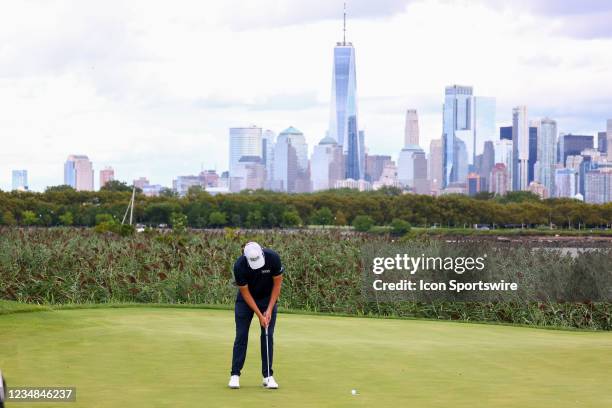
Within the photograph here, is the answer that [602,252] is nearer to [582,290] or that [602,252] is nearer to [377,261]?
[582,290]

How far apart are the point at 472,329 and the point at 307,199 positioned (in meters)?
123

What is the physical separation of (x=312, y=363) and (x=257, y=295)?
2123mm

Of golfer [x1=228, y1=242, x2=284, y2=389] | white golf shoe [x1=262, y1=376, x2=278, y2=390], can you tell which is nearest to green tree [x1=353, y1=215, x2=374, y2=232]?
golfer [x1=228, y1=242, x2=284, y2=389]

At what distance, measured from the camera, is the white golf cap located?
34.2 ft

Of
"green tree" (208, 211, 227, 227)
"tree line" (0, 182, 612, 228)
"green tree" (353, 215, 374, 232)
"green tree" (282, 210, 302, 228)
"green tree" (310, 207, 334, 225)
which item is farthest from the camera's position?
"green tree" (310, 207, 334, 225)

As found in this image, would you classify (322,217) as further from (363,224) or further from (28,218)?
(28,218)

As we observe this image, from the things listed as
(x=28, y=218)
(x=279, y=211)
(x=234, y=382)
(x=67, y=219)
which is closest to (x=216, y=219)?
(x=279, y=211)

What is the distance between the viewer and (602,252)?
23453 millimetres

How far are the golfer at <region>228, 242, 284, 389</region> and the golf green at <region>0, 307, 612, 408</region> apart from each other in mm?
281

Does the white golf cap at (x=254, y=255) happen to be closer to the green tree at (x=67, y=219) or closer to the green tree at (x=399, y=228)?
the green tree at (x=399, y=228)

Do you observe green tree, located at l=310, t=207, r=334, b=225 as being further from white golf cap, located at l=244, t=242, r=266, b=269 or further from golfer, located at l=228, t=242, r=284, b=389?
white golf cap, located at l=244, t=242, r=266, b=269

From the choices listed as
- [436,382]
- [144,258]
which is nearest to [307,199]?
[144,258]

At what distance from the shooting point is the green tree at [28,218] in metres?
106

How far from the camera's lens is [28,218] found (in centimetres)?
10625
